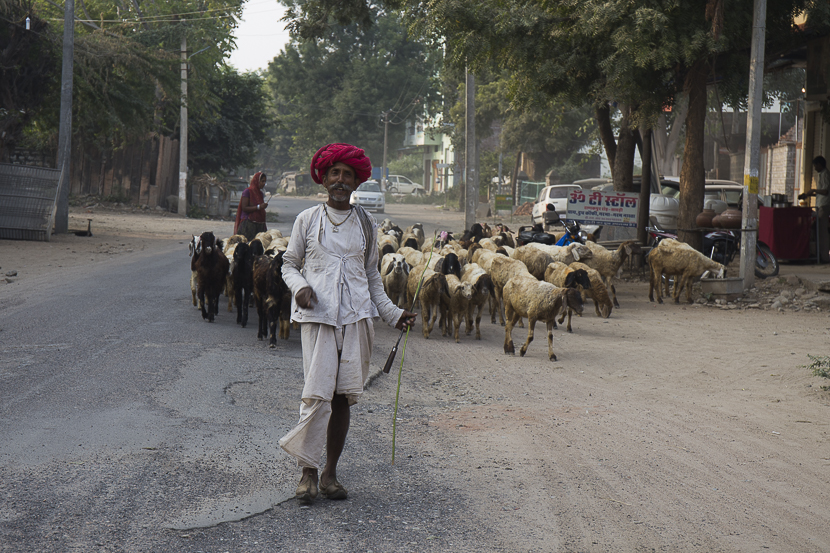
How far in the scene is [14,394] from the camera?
5832 millimetres

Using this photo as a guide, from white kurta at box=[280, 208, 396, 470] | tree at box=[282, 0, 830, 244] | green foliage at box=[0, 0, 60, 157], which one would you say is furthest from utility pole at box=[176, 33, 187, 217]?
white kurta at box=[280, 208, 396, 470]

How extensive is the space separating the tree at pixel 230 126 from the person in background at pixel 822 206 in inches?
987

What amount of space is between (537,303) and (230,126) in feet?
95.6

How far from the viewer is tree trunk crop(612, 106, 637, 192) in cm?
1647

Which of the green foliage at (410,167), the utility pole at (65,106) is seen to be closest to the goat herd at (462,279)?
the utility pole at (65,106)

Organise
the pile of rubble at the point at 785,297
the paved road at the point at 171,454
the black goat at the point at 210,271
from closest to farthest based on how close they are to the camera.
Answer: the paved road at the point at 171,454, the black goat at the point at 210,271, the pile of rubble at the point at 785,297

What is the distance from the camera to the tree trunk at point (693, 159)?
13.3m

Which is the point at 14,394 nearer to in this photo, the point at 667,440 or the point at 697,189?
the point at 667,440

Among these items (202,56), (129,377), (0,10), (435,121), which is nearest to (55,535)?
(129,377)

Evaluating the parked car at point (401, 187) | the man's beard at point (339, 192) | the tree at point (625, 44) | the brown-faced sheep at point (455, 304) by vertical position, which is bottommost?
the brown-faced sheep at point (455, 304)

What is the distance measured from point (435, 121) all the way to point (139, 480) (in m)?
63.1

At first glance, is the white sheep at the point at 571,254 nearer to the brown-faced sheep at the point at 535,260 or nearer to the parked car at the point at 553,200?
the brown-faced sheep at the point at 535,260

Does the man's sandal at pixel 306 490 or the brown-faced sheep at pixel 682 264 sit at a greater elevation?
the brown-faced sheep at pixel 682 264

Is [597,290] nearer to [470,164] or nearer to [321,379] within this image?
[321,379]
